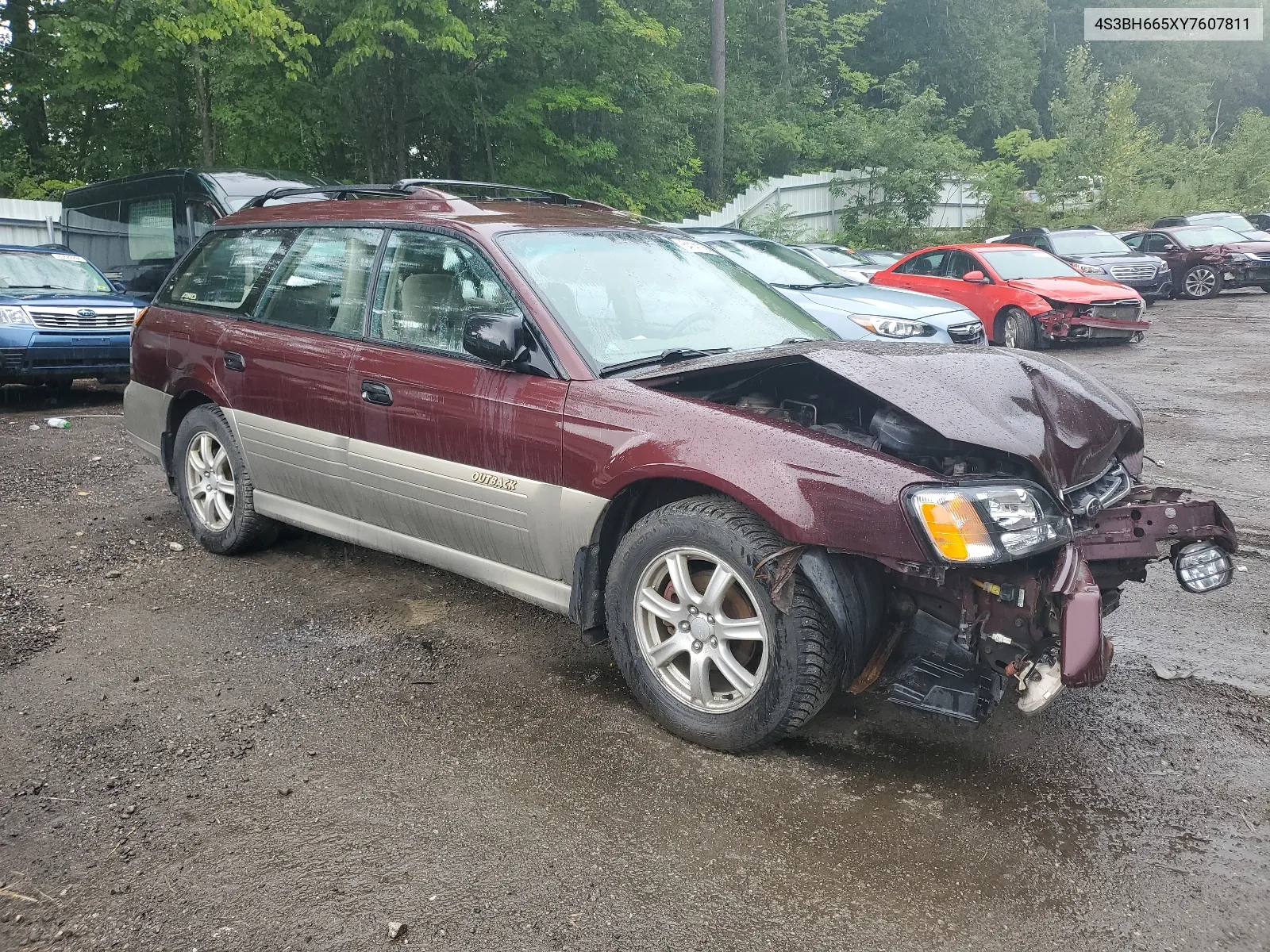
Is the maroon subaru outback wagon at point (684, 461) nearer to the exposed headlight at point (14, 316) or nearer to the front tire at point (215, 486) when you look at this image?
the front tire at point (215, 486)

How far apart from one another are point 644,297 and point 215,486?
266 centimetres

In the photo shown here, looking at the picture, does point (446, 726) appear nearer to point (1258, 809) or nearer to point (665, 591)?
point (665, 591)

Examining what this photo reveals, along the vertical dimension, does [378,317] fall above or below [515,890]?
above

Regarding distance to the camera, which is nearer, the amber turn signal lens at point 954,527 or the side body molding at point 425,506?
the amber turn signal lens at point 954,527

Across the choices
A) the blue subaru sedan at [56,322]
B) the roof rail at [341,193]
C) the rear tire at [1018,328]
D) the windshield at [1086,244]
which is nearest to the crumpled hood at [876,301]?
the rear tire at [1018,328]

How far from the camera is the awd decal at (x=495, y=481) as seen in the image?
402cm

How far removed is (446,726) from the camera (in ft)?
12.3

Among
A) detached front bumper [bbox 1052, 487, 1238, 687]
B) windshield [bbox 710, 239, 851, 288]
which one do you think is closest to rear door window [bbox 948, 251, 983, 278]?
windshield [bbox 710, 239, 851, 288]

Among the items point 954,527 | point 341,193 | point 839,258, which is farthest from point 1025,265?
point 954,527

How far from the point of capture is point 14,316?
404 inches

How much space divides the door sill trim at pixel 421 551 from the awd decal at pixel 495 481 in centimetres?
32

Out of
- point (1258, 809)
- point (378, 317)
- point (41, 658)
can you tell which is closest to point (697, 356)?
point (378, 317)

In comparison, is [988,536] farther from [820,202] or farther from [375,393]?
[820,202]

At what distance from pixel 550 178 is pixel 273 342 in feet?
59.8
